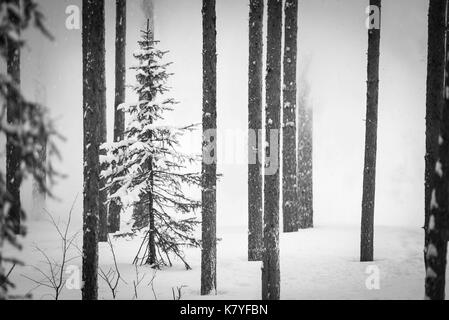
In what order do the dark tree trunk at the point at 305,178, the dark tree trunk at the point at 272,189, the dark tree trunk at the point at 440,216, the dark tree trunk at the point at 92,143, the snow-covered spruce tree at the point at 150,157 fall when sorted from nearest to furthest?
the dark tree trunk at the point at 440,216 → the dark tree trunk at the point at 92,143 → the dark tree trunk at the point at 272,189 → the snow-covered spruce tree at the point at 150,157 → the dark tree trunk at the point at 305,178

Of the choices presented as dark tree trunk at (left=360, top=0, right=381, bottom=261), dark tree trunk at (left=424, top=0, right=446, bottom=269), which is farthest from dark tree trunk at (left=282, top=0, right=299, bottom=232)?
dark tree trunk at (left=424, top=0, right=446, bottom=269)

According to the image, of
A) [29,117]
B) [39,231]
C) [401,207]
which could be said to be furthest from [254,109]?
[401,207]

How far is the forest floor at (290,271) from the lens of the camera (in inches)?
316

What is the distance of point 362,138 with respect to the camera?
51469mm

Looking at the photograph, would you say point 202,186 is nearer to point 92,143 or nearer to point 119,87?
point 92,143

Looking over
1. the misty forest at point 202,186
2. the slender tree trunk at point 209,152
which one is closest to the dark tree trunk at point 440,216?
the misty forest at point 202,186

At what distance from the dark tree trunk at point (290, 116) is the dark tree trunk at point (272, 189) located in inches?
229

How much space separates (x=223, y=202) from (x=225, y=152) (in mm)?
12435

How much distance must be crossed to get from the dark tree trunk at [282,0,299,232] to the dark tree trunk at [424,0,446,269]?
18.0 feet

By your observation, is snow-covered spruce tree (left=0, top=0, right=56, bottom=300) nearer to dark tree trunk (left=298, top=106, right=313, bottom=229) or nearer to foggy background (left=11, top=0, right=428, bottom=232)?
dark tree trunk (left=298, top=106, right=313, bottom=229)

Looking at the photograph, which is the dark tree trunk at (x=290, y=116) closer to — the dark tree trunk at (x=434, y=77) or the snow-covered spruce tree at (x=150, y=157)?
the snow-covered spruce tree at (x=150, y=157)

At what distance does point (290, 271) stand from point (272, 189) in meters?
3.59

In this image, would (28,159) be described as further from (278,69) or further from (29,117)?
(278,69)

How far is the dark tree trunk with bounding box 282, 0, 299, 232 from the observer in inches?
545
